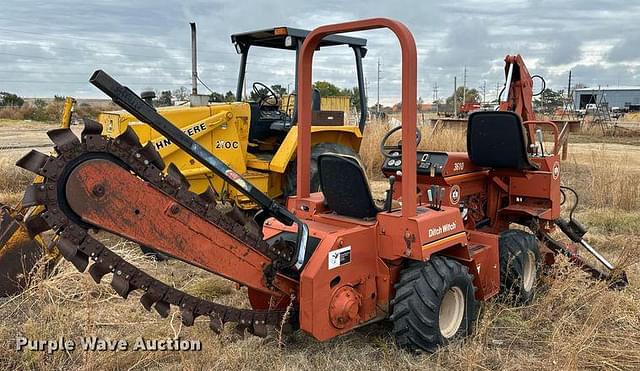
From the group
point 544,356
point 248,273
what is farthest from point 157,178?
point 544,356

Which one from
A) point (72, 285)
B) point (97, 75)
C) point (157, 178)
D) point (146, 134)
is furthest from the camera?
point (146, 134)

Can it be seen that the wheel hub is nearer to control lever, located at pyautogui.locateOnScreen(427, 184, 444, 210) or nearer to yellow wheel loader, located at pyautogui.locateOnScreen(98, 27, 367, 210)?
control lever, located at pyautogui.locateOnScreen(427, 184, 444, 210)

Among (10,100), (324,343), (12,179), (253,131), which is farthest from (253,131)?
(10,100)

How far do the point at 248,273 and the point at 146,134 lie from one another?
328 cm

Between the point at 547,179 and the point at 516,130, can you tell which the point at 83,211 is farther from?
the point at 547,179

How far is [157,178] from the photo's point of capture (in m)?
3.02

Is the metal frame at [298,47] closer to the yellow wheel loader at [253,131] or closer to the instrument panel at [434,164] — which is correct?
the yellow wheel loader at [253,131]

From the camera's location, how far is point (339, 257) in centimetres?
365

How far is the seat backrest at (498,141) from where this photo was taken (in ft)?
16.2

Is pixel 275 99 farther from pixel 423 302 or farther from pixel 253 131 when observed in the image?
pixel 423 302

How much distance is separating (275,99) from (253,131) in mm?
570

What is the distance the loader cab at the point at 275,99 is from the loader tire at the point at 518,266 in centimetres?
311

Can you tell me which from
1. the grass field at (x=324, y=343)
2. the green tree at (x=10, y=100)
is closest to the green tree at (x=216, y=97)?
the grass field at (x=324, y=343)

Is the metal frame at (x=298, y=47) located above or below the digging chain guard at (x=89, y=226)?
above
